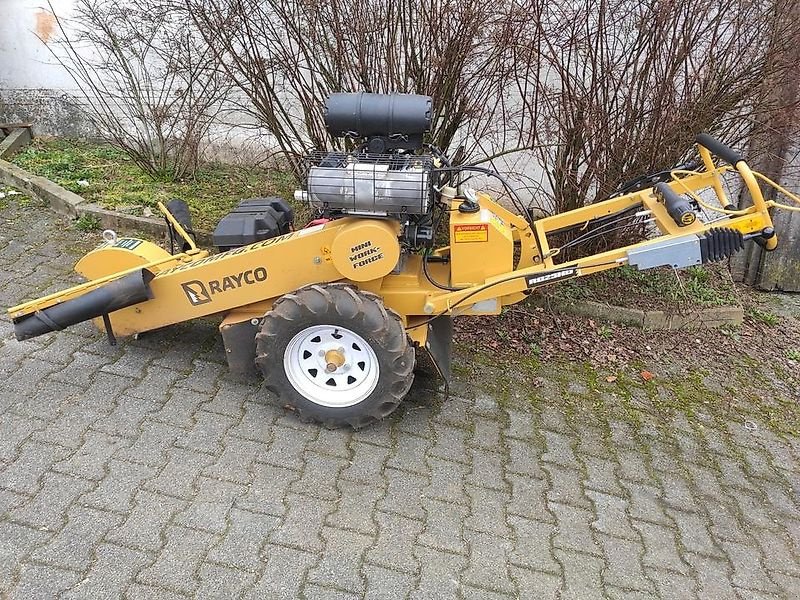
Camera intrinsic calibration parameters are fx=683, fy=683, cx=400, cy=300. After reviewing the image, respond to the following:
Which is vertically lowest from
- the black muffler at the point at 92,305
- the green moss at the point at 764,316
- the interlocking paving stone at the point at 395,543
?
the interlocking paving stone at the point at 395,543

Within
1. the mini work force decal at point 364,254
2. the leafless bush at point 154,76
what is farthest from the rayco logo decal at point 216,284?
the leafless bush at point 154,76

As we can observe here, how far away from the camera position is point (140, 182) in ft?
18.8

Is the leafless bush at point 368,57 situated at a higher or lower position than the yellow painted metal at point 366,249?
higher

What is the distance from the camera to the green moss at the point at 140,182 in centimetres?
532

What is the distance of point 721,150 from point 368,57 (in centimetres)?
238

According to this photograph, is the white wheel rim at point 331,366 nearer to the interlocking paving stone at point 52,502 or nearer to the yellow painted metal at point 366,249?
the yellow painted metal at point 366,249

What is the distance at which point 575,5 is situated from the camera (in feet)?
13.0

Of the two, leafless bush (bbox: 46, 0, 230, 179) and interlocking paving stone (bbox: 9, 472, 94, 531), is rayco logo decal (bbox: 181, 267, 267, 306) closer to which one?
interlocking paving stone (bbox: 9, 472, 94, 531)

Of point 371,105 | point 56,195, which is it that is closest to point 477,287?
point 371,105

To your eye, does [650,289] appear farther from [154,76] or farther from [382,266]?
[154,76]

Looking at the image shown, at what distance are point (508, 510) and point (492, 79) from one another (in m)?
2.69

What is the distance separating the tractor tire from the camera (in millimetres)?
3010

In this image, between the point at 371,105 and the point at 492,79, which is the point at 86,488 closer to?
the point at 371,105

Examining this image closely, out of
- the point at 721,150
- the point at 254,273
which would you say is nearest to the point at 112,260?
the point at 254,273
